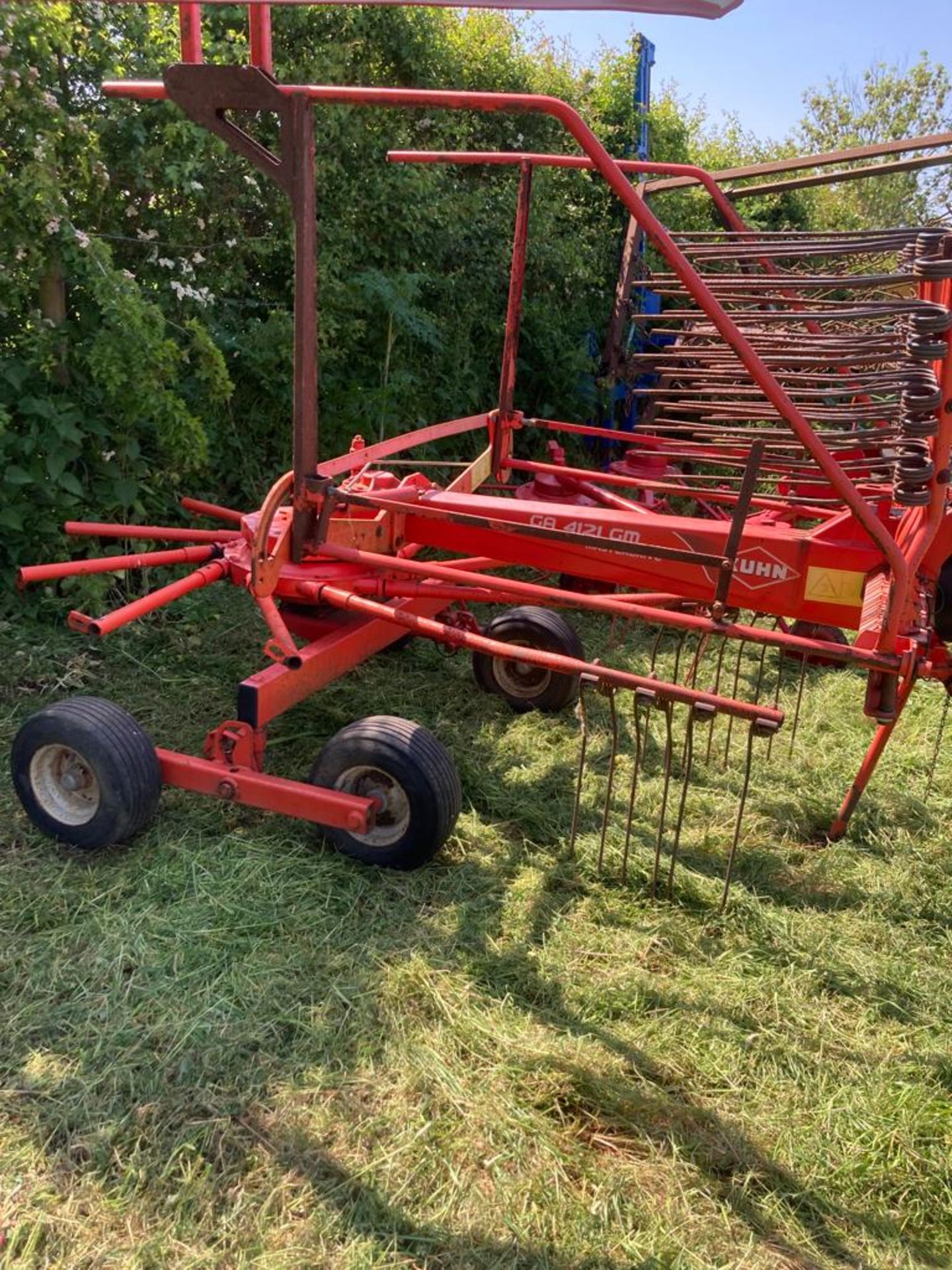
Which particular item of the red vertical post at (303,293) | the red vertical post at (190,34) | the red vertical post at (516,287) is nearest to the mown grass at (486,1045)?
the red vertical post at (303,293)

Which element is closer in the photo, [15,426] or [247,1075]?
[247,1075]

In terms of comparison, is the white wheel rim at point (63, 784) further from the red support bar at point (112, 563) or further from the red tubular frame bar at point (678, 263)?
the red tubular frame bar at point (678, 263)

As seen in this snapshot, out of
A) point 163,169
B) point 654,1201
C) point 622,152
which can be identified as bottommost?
point 654,1201

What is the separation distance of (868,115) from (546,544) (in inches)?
1005

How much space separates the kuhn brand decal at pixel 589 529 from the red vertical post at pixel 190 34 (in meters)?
1.63

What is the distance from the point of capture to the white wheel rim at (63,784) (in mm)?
3287

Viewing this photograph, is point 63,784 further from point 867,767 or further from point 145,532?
point 867,767

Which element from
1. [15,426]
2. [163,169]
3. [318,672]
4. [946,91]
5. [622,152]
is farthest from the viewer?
[946,91]

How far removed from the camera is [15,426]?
446cm

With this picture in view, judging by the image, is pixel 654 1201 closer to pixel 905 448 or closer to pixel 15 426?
pixel 905 448

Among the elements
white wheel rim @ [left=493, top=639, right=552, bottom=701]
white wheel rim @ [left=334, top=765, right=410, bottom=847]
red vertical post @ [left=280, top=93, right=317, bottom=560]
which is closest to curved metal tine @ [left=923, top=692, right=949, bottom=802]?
white wheel rim @ [left=493, top=639, right=552, bottom=701]

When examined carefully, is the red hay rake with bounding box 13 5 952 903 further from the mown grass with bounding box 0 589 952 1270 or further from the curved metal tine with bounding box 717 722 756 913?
the mown grass with bounding box 0 589 952 1270

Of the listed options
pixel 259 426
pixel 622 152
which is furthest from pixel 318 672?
pixel 622 152

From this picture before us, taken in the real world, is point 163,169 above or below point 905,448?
above
